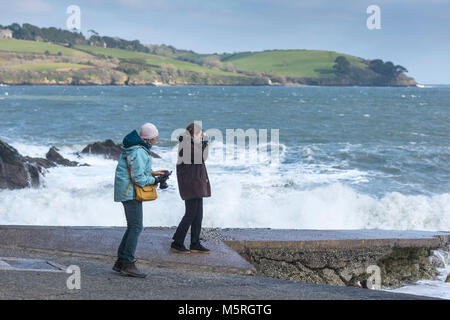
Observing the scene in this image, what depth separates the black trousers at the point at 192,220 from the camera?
7.29 meters

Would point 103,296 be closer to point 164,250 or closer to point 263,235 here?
point 164,250

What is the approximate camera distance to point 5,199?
14.7 metres

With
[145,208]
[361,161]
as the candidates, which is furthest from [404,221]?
[361,161]

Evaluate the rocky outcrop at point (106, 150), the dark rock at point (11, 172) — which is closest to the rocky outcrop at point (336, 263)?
the dark rock at point (11, 172)

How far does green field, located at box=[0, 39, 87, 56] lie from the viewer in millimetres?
164850

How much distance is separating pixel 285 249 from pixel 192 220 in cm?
139

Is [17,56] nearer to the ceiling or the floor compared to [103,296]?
nearer to the ceiling

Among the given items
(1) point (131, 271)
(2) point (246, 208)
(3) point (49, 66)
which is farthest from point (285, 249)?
(3) point (49, 66)

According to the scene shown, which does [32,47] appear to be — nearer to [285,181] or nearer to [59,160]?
[59,160]

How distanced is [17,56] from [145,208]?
162 meters

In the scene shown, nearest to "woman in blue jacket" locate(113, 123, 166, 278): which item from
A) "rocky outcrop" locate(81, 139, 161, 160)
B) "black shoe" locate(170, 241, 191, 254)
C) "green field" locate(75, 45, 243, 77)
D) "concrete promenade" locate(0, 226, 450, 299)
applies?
"concrete promenade" locate(0, 226, 450, 299)

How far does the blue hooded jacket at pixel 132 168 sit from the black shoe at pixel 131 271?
768mm

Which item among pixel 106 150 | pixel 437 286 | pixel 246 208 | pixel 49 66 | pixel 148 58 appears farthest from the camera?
pixel 148 58

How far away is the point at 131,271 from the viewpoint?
6367 mm
